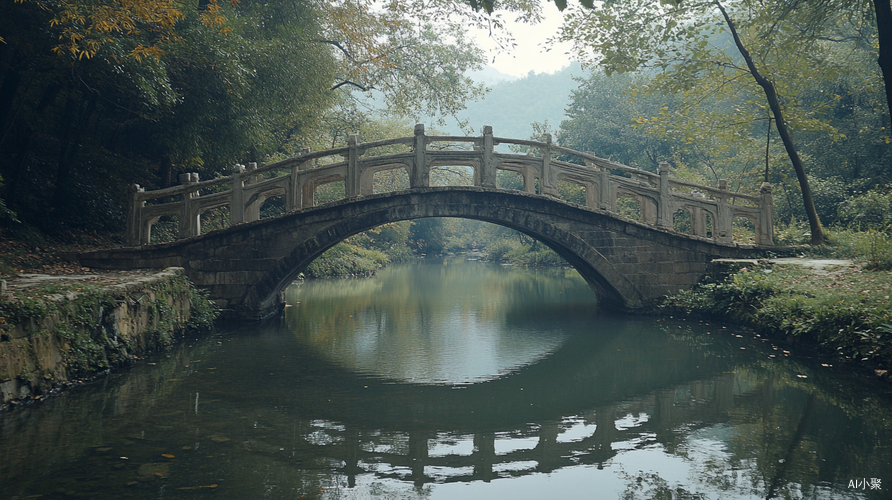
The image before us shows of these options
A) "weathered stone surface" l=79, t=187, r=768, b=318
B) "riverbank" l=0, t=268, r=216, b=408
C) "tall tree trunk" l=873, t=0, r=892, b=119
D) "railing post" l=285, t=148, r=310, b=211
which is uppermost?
"tall tree trunk" l=873, t=0, r=892, b=119

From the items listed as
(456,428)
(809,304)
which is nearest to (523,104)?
(809,304)

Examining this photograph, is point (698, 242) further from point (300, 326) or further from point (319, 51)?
point (319, 51)

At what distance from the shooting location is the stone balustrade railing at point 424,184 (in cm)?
1052

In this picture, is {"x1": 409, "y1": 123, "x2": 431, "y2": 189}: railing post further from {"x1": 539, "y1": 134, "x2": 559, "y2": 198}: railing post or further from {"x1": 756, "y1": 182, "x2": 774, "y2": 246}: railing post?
{"x1": 756, "y1": 182, "x2": 774, "y2": 246}: railing post

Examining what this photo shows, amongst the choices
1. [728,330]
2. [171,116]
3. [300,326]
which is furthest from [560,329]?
[171,116]

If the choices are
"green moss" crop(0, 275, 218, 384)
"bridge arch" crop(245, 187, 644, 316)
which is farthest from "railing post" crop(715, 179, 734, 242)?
"green moss" crop(0, 275, 218, 384)

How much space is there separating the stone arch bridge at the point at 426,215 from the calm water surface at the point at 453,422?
1.44 meters

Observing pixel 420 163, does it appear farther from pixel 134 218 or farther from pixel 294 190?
pixel 134 218

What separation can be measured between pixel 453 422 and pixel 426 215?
226 inches

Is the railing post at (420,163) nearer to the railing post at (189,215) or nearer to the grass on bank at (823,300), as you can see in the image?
the railing post at (189,215)

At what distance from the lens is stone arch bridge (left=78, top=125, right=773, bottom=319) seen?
10.6 meters

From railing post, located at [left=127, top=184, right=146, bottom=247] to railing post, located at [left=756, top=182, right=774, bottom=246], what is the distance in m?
11.1

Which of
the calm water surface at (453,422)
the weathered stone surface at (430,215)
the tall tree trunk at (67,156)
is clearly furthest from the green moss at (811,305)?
the tall tree trunk at (67,156)

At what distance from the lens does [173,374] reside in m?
7.28
